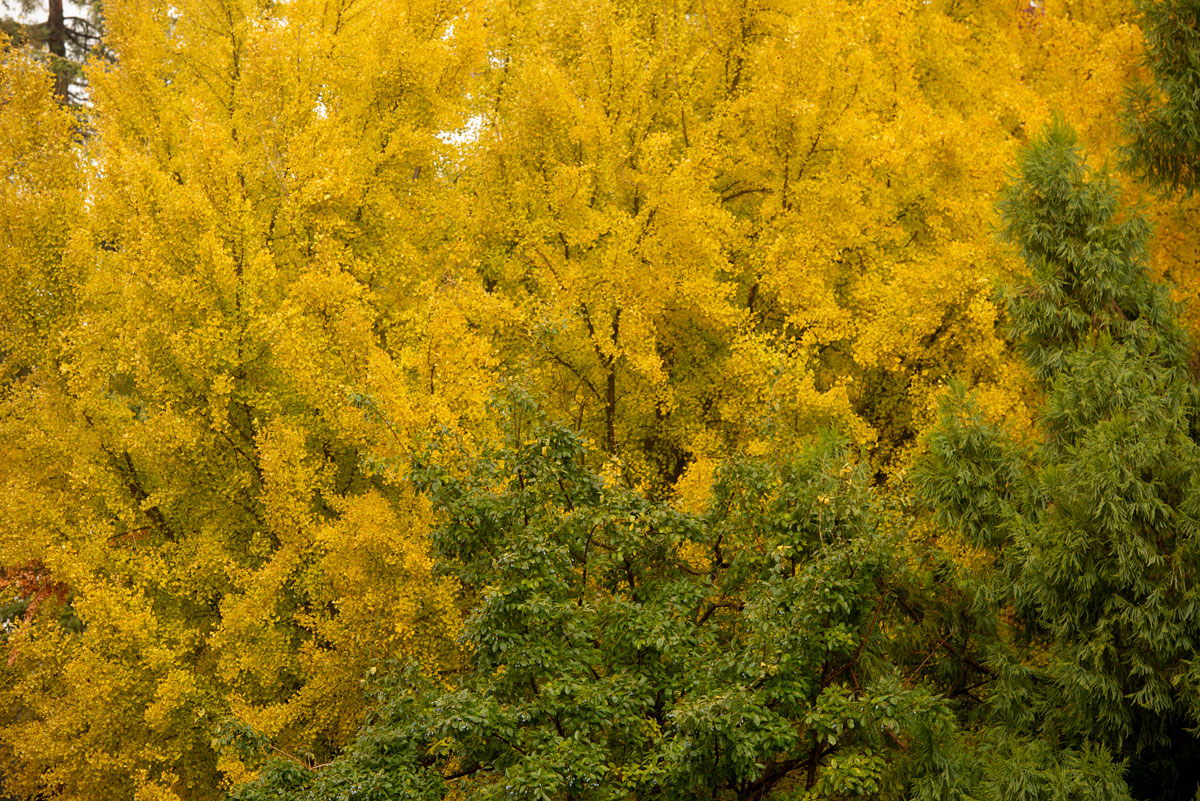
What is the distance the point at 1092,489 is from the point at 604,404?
725 cm

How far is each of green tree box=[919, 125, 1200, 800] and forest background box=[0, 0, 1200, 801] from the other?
0.04 meters

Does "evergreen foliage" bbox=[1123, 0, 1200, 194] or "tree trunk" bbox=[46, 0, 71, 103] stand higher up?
"tree trunk" bbox=[46, 0, 71, 103]

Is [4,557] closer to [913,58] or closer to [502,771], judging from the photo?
[502,771]

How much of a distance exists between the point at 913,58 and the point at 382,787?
1257cm

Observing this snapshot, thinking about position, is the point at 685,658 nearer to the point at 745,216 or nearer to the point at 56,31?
the point at 745,216

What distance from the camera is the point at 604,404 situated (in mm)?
14422

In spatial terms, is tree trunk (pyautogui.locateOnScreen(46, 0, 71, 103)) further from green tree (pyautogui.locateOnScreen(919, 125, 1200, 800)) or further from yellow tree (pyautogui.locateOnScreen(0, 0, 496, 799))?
green tree (pyautogui.locateOnScreen(919, 125, 1200, 800))

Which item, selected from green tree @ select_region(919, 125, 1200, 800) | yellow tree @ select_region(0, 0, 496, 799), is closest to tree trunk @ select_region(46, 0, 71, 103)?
yellow tree @ select_region(0, 0, 496, 799)

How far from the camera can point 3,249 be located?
14133 millimetres

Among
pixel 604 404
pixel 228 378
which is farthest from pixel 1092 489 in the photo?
pixel 228 378

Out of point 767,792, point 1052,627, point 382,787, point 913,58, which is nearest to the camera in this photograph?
point 382,787

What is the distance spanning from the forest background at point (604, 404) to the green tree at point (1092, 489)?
1.6 inches

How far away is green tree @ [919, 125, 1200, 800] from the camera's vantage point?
806 cm

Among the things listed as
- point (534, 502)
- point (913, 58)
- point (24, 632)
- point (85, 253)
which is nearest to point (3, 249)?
point (85, 253)
